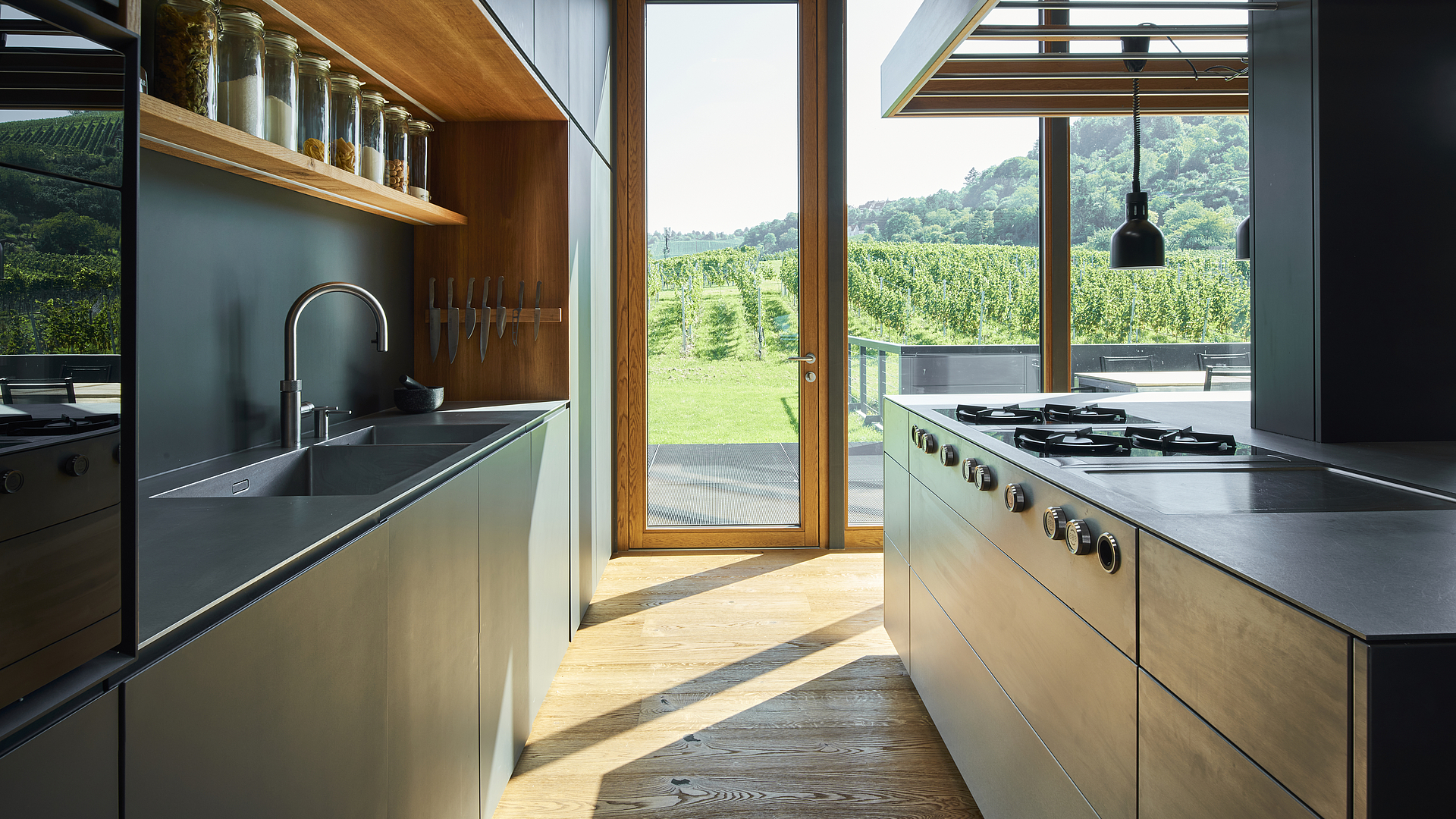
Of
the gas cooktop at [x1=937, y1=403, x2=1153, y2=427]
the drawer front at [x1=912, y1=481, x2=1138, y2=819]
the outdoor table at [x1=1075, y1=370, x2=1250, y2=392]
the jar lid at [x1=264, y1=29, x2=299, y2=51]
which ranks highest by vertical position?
the jar lid at [x1=264, y1=29, x2=299, y2=51]

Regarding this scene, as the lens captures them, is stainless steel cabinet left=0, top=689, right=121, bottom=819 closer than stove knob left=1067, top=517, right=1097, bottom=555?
Yes

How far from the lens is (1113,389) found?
383 cm

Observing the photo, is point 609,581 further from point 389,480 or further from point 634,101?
point 634,101

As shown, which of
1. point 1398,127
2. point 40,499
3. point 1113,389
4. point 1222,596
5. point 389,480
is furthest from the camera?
point 1113,389

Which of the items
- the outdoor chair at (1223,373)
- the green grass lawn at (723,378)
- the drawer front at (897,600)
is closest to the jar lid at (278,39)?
the drawer front at (897,600)

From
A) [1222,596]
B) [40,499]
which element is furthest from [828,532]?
[40,499]

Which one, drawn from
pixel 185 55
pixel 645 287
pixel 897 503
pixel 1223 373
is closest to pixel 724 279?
pixel 645 287

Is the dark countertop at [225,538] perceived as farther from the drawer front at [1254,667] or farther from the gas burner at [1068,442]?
the gas burner at [1068,442]

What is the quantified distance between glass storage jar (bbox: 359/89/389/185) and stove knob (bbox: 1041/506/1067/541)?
1858mm

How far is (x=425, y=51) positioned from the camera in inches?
80.7

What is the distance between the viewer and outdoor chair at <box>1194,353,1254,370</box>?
12.5ft

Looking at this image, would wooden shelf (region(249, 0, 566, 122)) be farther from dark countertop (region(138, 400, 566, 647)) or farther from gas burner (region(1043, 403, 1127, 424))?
gas burner (region(1043, 403, 1127, 424))

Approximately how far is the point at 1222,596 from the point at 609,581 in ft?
9.86

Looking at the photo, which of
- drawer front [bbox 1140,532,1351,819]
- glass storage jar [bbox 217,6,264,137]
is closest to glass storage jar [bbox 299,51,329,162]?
glass storage jar [bbox 217,6,264,137]
